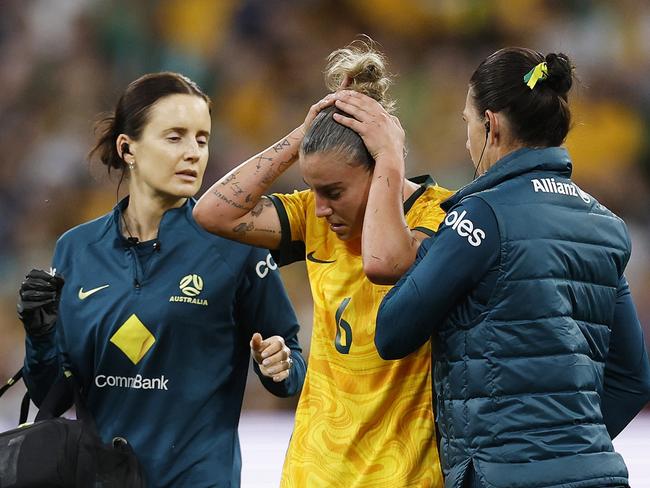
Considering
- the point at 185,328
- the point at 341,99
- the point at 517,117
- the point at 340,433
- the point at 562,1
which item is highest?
the point at 562,1

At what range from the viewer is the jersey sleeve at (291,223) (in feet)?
9.25

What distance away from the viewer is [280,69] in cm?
770

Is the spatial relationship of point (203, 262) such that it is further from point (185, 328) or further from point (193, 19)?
point (193, 19)

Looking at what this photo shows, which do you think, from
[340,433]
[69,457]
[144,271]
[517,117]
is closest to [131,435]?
[69,457]

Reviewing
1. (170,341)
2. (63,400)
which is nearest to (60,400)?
(63,400)

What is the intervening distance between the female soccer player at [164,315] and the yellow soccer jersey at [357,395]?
263mm

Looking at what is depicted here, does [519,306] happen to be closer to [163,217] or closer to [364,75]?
[364,75]

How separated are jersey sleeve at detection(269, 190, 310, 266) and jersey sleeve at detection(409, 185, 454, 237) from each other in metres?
0.33

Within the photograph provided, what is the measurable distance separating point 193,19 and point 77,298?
473cm

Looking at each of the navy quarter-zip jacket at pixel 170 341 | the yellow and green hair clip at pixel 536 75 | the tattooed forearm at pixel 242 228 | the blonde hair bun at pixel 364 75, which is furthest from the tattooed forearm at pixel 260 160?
the yellow and green hair clip at pixel 536 75

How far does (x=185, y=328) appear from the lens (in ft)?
10.0

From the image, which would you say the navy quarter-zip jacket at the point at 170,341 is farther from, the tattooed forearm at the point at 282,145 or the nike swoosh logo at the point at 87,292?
the tattooed forearm at the point at 282,145

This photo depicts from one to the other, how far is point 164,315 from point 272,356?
1.13 feet

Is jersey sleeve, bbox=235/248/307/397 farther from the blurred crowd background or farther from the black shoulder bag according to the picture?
the blurred crowd background
